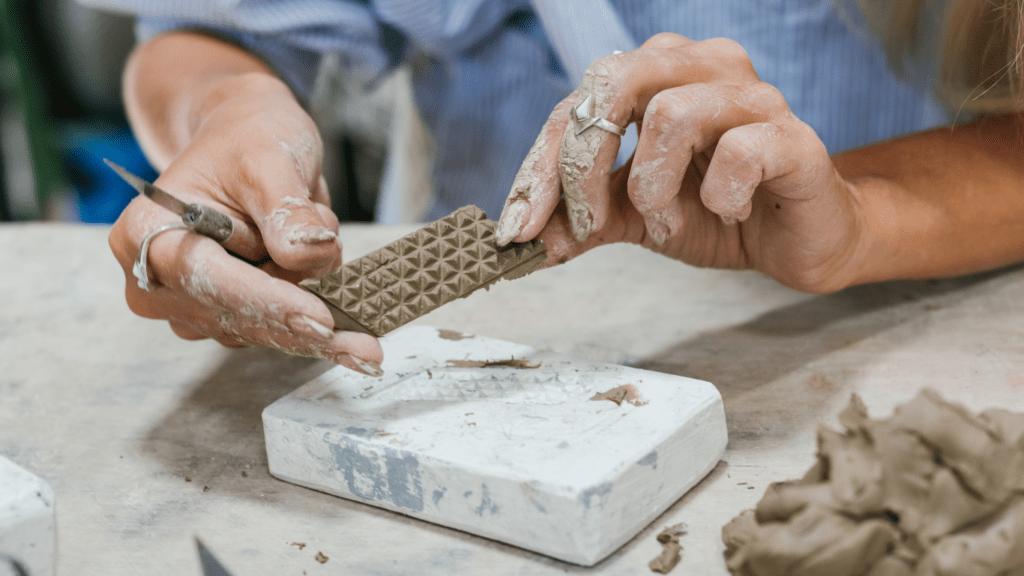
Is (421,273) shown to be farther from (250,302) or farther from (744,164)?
(744,164)

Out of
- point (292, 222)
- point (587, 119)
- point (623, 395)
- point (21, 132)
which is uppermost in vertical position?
point (587, 119)

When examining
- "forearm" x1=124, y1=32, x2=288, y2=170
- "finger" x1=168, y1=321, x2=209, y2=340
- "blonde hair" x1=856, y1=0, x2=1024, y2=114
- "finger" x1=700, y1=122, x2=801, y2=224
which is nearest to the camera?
"finger" x1=700, y1=122, x2=801, y2=224

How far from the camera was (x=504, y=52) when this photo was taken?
1.98 m

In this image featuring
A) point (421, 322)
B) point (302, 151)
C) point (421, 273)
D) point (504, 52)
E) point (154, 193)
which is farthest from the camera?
point (504, 52)

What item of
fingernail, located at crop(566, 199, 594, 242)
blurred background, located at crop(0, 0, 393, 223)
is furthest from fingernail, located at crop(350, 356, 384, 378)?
blurred background, located at crop(0, 0, 393, 223)

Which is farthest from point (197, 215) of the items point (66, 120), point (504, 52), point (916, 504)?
point (66, 120)

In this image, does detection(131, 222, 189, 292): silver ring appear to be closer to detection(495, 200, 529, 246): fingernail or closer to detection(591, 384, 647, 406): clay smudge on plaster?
detection(495, 200, 529, 246): fingernail

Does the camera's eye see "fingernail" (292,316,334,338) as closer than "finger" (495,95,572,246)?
Yes

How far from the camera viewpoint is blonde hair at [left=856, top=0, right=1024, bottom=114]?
1356mm

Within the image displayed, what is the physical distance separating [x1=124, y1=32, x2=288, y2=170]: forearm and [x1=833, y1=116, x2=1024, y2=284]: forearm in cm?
136

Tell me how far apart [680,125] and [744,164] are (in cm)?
10

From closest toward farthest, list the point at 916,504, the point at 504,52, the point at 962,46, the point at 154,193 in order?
the point at 916,504, the point at 154,193, the point at 962,46, the point at 504,52

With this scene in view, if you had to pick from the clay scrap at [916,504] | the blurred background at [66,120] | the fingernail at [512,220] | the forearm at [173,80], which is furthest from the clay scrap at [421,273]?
the blurred background at [66,120]

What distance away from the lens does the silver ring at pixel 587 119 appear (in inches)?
Result: 42.4
